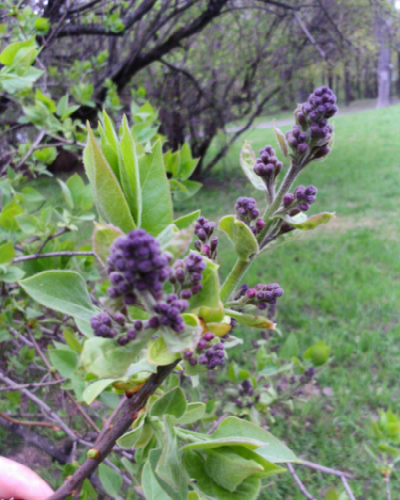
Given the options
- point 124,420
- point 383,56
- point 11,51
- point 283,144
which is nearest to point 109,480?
point 124,420

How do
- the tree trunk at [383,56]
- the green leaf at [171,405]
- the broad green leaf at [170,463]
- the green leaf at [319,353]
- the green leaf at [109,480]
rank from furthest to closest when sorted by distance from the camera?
the tree trunk at [383,56]
the green leaf at [319,353]
the green leaf at [109,480]
the green leaf at [171,405]
the broad green leaf at [170,463]

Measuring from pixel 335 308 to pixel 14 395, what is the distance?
12.1 feet

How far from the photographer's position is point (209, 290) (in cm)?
61

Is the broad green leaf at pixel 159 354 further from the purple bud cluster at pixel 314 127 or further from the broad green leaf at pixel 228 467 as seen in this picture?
the purple bud cluster at pixel 314 127

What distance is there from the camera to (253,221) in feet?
2.54

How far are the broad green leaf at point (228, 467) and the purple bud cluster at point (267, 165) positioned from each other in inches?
20.7

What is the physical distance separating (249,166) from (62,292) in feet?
1.53

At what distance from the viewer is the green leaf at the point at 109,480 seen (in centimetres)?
126

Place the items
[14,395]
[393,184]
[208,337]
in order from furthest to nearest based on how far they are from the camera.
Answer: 1. [393,184]
2. [14,395]
3. [208,337]

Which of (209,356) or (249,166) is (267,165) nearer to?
(249,166)

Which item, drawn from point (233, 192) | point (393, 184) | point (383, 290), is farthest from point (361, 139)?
point (383, 290)

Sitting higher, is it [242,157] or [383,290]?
[242,157]

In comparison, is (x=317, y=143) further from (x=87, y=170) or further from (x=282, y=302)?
(x=282, y=302)

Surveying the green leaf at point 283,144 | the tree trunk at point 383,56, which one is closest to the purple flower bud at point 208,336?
the green leaf at point 283,144
